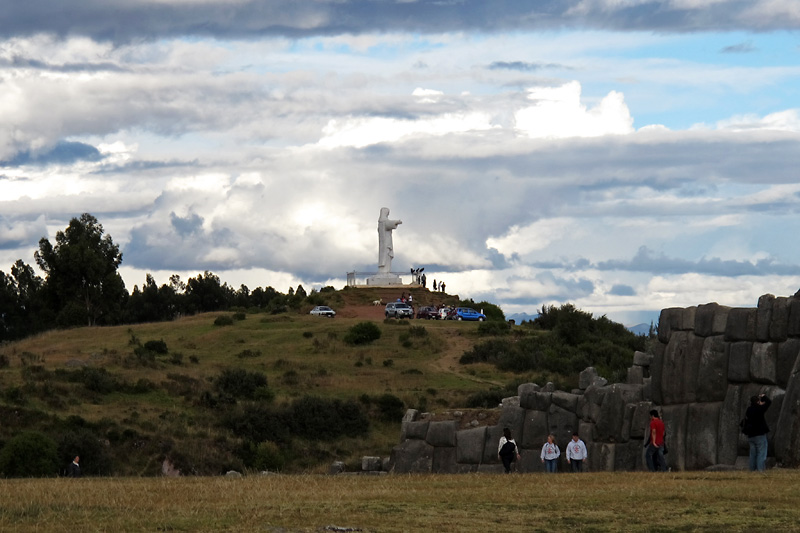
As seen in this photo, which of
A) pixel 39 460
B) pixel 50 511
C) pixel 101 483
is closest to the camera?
pixel 50 511

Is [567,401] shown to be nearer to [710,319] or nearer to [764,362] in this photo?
[710,319]

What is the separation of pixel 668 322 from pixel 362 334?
133ft

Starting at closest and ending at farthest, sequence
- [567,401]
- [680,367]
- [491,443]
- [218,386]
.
Result: [680,367], [567,401], [491,443], [218,386]

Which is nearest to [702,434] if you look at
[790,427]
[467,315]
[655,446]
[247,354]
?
[655,446]

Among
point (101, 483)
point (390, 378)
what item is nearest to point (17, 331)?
point (390, 378)

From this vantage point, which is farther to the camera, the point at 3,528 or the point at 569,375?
the point at 569,375

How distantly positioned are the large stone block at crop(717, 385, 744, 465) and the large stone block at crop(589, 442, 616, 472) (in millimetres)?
4270

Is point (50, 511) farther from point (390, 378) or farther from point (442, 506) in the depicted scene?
point (390, 378)

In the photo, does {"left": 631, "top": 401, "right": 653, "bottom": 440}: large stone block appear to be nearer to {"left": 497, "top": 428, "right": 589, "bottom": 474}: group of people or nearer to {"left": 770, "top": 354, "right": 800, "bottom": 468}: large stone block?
{"left": 497, "top": 428, "right": 589, "bottom": 474}: group of people

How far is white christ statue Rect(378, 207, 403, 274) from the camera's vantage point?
91938mm

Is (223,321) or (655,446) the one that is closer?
(655,446)

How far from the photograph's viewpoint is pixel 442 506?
16719 millimetres

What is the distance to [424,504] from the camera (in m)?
16.9

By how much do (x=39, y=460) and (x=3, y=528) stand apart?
2250 cm
